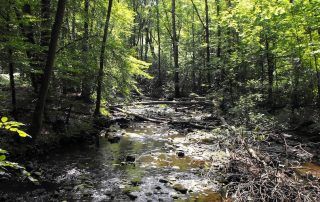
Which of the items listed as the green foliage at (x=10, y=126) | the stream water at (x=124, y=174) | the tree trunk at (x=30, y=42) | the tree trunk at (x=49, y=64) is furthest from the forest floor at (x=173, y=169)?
the green foliage at (x=10, y=126)

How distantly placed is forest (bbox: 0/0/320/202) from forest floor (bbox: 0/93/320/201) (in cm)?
4

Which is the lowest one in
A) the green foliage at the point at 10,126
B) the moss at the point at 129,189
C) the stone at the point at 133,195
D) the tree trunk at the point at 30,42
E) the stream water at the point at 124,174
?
the stone at the point at 133,195

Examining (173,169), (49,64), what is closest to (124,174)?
(173,169)

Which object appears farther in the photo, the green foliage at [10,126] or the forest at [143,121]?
the forest at [143,121]

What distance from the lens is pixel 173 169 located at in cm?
1066

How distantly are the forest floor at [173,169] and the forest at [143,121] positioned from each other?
0.04 meters

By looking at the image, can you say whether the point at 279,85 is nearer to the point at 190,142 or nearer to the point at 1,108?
the point at 190,142

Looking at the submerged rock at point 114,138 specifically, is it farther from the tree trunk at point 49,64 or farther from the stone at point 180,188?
the stone at point 180,188

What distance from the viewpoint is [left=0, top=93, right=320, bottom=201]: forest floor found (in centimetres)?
750

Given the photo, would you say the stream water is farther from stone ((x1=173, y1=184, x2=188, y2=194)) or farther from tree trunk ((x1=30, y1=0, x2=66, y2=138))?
tree trunk ((x1=30, y1=0, x2=66, y2=138))

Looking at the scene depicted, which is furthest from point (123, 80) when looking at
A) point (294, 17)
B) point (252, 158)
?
point (252, 158)

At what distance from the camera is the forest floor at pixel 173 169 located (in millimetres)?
7504

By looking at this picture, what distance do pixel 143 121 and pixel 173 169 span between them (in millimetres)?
9585

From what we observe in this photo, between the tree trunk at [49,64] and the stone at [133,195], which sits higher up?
the tree trunk at [49,64]
